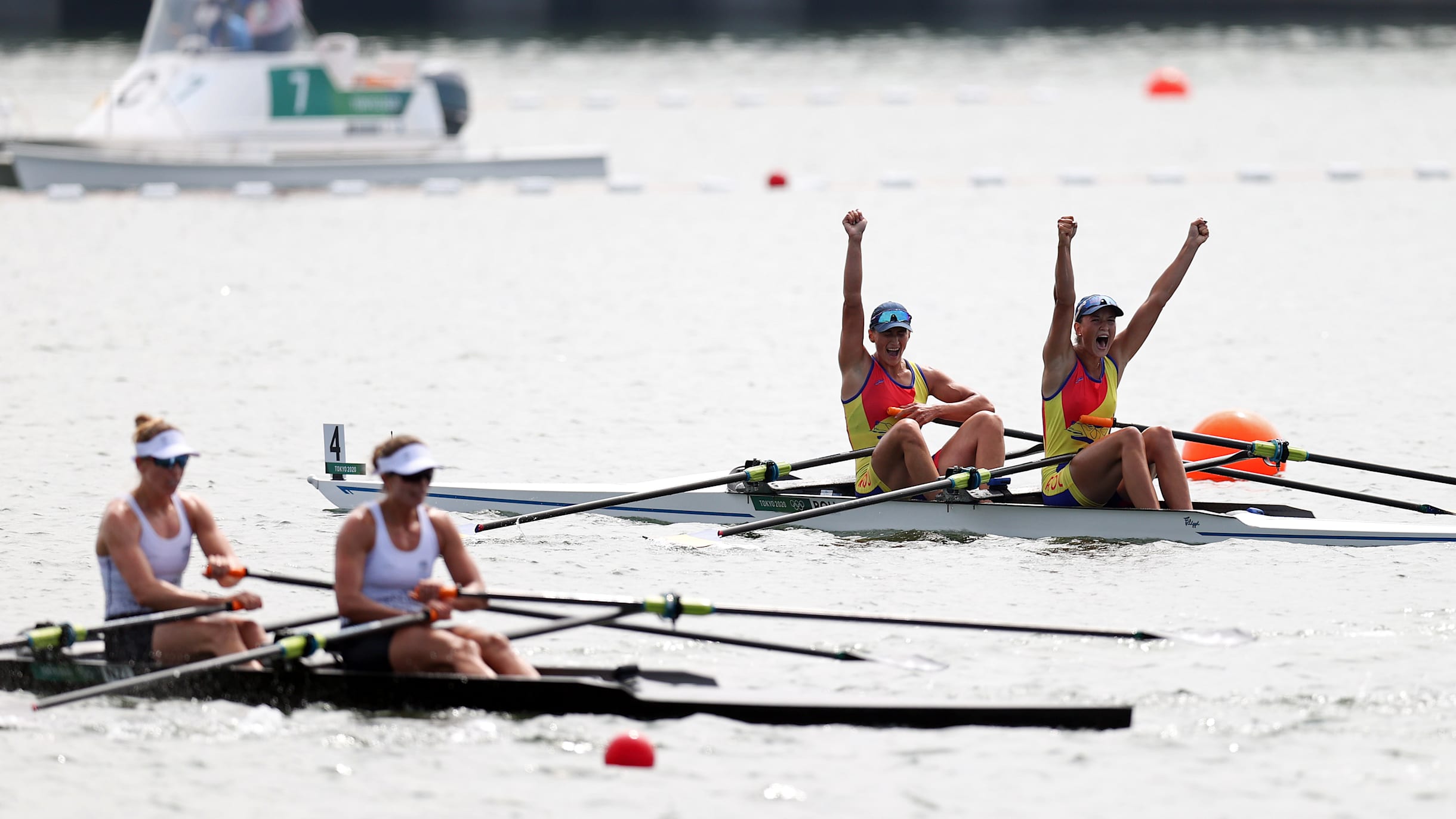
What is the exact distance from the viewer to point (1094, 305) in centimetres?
1053

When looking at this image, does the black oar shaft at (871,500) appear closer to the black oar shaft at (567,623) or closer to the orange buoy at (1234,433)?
the orange buoy at (1234,433)

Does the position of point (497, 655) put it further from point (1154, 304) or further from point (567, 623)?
point (1154, 304)

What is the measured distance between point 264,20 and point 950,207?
1006 centimetres

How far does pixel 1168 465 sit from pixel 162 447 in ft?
17.6

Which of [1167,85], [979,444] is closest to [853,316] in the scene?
[979,444]

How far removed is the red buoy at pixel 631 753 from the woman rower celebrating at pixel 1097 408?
386cm

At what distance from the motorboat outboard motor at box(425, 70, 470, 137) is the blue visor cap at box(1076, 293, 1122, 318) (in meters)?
18.4

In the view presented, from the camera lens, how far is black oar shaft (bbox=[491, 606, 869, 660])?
820 cm

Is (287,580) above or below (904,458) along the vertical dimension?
below

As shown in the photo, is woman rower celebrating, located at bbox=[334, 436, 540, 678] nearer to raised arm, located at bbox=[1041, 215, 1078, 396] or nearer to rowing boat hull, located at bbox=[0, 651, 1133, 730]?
rowing boat hull, located at bbox=[0, 651, 1133, 730]


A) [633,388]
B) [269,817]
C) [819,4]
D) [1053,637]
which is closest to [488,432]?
[633,388]

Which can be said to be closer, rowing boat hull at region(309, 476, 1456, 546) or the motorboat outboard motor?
rowing boat hull at region(309, 476, 1456, 546)

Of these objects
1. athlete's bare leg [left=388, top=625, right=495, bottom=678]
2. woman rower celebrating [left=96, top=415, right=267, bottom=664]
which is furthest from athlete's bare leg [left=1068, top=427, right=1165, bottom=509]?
woman rower celebrating [left=96, top=415, right=267, bottom=664]

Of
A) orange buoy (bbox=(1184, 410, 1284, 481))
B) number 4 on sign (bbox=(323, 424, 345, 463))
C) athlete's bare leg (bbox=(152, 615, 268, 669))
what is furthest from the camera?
orange buoy (bbox=(1184, 410, 1284, 481))
